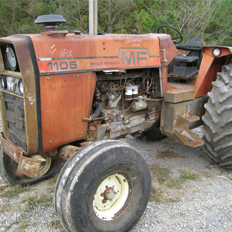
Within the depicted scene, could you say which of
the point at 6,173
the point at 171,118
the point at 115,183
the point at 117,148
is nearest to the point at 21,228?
the point at 6,173

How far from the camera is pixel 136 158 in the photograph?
2240mm

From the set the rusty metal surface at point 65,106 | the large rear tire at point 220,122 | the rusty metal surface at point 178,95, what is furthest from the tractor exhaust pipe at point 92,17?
the large rear tire at point 220,122

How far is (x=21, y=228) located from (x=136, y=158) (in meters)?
1.36

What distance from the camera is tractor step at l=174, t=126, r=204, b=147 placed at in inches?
128

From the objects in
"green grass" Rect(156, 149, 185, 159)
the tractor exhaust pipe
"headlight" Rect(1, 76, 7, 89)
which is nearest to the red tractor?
"headlight" Rect(1, 76, 7, 89)

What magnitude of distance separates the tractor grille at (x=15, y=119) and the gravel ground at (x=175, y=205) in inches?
30.6

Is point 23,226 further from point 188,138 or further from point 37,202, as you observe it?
point 188,138

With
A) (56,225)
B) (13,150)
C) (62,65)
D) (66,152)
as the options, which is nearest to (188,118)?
(66,152)

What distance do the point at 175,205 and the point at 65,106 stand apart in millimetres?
1676

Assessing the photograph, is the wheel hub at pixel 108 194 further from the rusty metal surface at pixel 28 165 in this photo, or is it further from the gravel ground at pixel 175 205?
the rusty metal surface at pixel 28 165

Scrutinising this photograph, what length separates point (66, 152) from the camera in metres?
2.50

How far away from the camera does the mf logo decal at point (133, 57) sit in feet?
8.99

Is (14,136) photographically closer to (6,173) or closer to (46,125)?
(46,125)

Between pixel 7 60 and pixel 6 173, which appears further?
pixel 6 173
